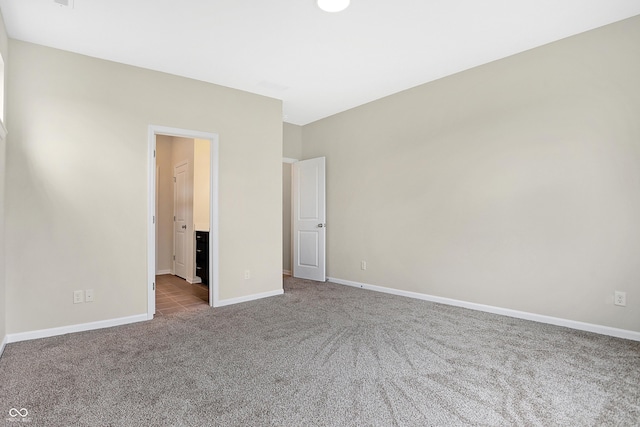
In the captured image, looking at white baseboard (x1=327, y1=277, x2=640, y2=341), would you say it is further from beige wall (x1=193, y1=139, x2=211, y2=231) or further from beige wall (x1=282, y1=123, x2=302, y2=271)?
beige wall (x1=193, y1=139, x2=211, y2=231)

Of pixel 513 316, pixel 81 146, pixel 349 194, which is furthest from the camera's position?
pixel 349 194

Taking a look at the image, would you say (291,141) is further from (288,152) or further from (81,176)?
(81,176)

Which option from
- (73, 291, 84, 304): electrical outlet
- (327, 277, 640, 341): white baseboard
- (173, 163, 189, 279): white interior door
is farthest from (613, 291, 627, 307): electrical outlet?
(173, 163, 189, 279): white interior door

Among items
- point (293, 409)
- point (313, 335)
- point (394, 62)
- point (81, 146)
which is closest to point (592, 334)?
point (313, 335)

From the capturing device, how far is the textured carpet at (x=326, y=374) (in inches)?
70.5

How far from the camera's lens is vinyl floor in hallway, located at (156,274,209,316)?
4020mm

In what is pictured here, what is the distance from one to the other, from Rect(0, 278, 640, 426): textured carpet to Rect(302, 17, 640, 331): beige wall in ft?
1.53

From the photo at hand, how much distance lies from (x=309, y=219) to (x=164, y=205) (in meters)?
2.92

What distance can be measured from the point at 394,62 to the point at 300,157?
280 centimetres

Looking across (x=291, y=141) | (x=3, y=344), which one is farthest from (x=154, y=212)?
(x=291, y=141)

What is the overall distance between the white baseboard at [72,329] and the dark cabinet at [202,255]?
4.22 ft

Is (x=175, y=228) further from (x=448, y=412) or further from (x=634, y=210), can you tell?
(x=634, y=210)

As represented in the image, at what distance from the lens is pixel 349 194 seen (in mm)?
5266

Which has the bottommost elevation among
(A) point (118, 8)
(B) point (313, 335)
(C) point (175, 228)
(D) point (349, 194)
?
(B) point (313, 335)
